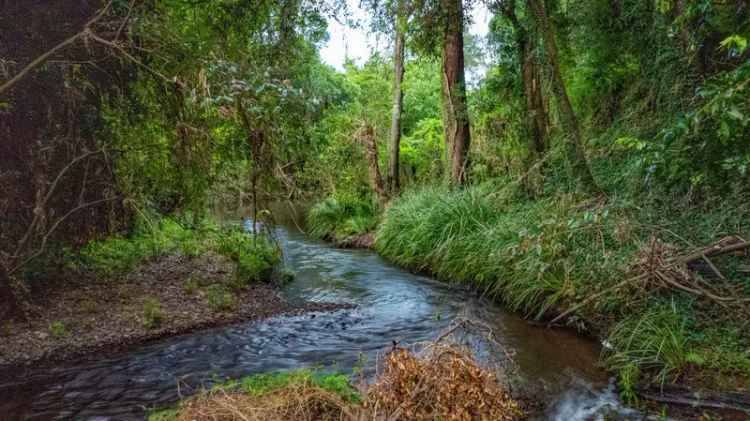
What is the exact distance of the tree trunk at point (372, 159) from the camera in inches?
526

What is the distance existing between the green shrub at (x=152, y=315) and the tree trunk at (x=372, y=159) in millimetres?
8228

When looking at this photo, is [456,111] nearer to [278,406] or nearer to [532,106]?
[532,106]

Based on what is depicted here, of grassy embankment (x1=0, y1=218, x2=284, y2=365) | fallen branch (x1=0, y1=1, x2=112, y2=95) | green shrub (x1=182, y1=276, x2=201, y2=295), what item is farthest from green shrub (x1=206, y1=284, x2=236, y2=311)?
fallen branch (x1=0, y1=1, x2=112, y2=95)

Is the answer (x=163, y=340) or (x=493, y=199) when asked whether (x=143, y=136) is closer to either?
(x=163, y=340)

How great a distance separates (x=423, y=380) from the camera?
3238 millimetres

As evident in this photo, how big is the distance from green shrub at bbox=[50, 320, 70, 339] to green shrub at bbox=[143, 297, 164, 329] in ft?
2.61

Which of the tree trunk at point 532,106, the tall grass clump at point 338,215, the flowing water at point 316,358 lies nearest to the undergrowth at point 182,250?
the flowing water at point 316,358

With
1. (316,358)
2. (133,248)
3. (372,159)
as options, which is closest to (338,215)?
(372,159)

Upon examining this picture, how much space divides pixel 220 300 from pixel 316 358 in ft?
6.89

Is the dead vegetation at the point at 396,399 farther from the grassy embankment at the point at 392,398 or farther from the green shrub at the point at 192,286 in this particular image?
the green shrub at the point at 192,286

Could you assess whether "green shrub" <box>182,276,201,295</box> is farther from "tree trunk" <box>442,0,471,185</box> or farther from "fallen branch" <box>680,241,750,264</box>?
"fallen branch" <box>680,241,750,264</box>

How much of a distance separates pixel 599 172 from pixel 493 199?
1814mm

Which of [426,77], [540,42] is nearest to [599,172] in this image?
[540,42]

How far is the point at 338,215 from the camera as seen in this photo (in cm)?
1374
